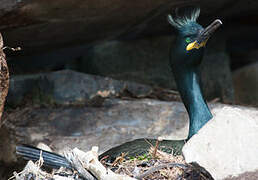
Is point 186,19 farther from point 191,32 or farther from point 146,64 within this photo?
point 146,64

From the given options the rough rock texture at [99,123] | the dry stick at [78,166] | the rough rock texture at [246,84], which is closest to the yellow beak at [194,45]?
the rough rock texture at [99,123]

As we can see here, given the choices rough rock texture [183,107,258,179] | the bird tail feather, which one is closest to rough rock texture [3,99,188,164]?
the bird tail feather

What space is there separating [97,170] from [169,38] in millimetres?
1992

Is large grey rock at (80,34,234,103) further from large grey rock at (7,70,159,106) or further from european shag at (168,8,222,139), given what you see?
european shag at (168,8,222,139)

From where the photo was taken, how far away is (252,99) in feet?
13.5

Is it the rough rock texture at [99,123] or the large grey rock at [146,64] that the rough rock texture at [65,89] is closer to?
the rough rock texture at [99,123]

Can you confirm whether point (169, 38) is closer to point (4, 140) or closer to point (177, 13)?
point (177, 13)

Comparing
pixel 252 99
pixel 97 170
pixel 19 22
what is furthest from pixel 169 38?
pixel 97 170

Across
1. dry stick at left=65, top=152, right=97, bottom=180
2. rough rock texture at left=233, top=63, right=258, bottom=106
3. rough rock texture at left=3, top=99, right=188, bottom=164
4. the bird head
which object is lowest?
rough rock texture at left=233, top=63, right=258, bottom=106

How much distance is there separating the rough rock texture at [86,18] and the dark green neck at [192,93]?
1.90ft

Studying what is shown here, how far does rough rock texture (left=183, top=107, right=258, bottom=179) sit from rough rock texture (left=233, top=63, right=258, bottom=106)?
2.46m

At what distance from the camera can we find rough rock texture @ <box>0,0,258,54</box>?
97.0 inches

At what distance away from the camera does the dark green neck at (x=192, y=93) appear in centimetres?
A: 232

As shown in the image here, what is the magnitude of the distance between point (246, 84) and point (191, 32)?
2141 mm
